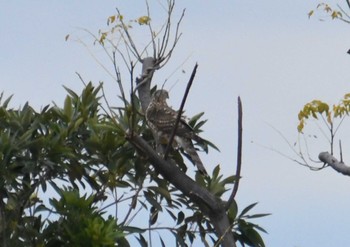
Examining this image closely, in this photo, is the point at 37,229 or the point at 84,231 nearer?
the point at 84,231

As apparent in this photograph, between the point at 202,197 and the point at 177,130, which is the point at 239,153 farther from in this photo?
the point at 177,130

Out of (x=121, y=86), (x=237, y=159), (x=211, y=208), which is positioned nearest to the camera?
(x=121, y=86)

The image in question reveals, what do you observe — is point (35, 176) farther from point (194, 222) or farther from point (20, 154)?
point (194, 222)

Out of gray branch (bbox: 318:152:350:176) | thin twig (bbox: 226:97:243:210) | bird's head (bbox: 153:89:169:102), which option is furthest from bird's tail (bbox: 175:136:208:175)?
thin twig (bbox: 226:97:243:210)

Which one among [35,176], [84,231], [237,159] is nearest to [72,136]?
[35,176]

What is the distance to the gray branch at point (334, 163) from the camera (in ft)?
26.2

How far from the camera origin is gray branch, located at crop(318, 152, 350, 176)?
7987 mm

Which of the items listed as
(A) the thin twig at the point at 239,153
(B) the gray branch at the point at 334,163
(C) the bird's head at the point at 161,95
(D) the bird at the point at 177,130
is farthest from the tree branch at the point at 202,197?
(C) the bird's head at the point at 161,95

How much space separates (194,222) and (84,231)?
141cm

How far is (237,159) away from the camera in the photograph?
23.8 feet

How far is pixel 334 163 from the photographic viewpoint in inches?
322

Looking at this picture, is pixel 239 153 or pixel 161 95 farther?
pixel 161 95

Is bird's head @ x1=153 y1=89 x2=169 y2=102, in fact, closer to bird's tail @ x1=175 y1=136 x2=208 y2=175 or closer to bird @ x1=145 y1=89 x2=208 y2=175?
bird @ x1=145 y1=89 x2=208 y2=175

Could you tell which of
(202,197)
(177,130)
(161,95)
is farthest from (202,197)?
(161,95)
